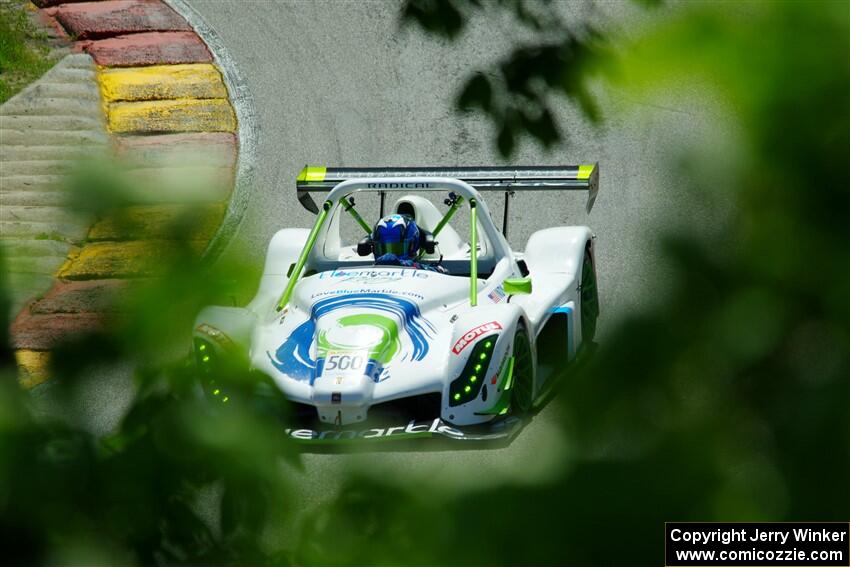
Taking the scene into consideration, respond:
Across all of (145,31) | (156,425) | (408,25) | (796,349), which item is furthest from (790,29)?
(145,31)

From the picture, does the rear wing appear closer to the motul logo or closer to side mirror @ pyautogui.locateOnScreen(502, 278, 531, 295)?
side mirror @ pyautogui.locateOnScreen(502, 278, 531, 295)

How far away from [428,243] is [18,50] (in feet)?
25.0

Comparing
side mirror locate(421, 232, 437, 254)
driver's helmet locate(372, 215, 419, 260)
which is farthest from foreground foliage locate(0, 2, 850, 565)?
side mirror locate(421, 232, 437, 254)

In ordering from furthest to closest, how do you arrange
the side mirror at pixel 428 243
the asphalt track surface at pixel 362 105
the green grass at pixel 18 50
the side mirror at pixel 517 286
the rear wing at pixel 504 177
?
the green grass at pixel 18 50 < the asphalt track surface at pixel 362 105 < the rear wing at pixel 504 177 < the side mirror at pixel 428 243 < the side mirror at pixel 517 286

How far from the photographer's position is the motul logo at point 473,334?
7391 millimetres

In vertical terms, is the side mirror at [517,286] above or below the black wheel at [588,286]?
below

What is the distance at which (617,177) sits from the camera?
12.7 metres

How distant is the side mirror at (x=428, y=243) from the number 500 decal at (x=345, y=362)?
72.4 inches

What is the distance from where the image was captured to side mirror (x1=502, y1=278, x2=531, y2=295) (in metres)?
8.51

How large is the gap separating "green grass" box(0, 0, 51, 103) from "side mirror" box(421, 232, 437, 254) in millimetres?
6774

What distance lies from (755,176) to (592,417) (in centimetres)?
30

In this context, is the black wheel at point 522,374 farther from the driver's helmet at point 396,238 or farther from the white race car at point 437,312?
the driver's helmet at point 396,238

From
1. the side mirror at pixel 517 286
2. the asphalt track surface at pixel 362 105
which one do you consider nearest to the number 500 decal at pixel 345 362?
the side mirror at pixel 517 286

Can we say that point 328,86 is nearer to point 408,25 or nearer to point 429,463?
point 408,25
